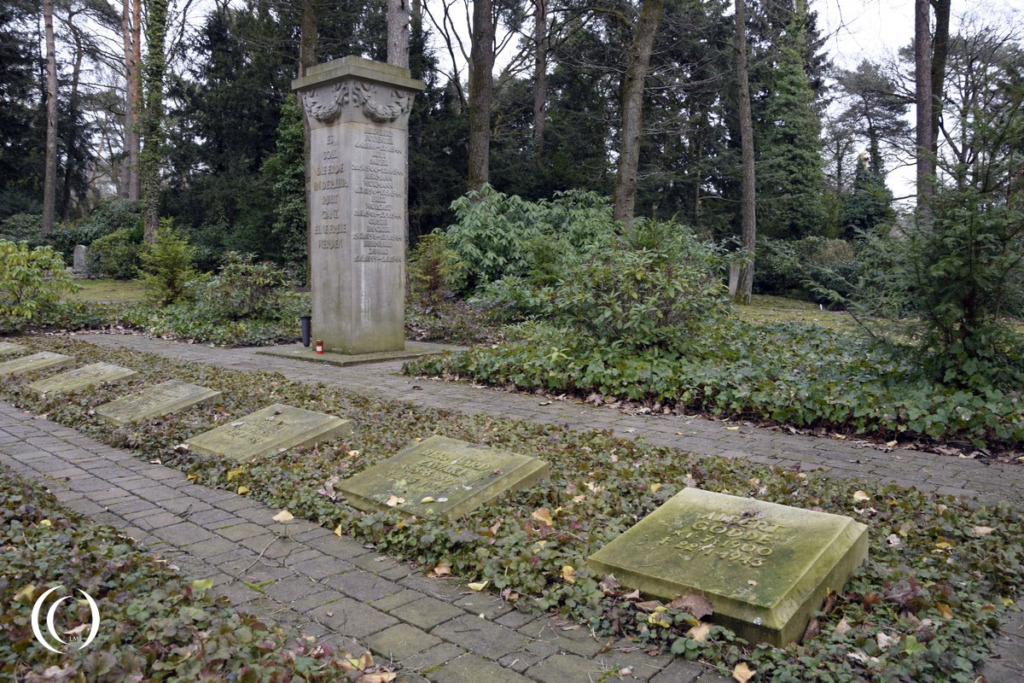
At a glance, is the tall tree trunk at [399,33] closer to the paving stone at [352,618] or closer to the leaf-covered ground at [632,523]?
the leaf-covered ground at [632,523]

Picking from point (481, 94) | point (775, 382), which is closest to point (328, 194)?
point (775, 382)

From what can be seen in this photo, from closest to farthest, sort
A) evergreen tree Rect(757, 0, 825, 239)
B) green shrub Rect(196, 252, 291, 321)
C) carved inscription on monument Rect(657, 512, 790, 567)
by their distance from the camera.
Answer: carved inscription on monument Rect(657, 512, 790, 567) → green shrub Rect(196, 252, 291, 321) → evergreen tree Rect(757, 0, 825, 239)

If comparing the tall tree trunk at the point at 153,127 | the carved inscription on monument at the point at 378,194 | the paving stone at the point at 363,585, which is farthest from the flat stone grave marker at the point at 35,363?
the tall tree trunk at the point at 153,127

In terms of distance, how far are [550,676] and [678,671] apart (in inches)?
17.4

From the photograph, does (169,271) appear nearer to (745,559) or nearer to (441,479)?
(441,479)

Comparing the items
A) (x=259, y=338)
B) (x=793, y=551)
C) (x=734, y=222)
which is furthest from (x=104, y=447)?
(x=734, y=222)

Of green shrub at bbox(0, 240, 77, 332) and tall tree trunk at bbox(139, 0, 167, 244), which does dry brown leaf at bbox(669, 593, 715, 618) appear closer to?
green shrub at bbox(0, 240, 77, 332)

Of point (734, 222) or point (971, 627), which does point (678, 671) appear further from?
point (734, 222)

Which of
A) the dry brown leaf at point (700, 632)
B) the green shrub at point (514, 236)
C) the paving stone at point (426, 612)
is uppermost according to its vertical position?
the green shrub at point (514, 236)

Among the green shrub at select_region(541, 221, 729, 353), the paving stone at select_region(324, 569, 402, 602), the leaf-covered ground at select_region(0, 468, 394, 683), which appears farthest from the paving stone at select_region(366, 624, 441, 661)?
the green shrub at select_region(541, 221, 729, 353)

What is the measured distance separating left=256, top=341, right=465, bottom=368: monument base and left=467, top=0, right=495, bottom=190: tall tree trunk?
8.58 m

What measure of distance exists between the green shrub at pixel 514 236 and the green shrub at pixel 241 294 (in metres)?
4.07

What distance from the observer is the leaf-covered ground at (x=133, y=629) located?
230cm

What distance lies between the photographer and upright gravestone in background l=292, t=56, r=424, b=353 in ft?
31.9
